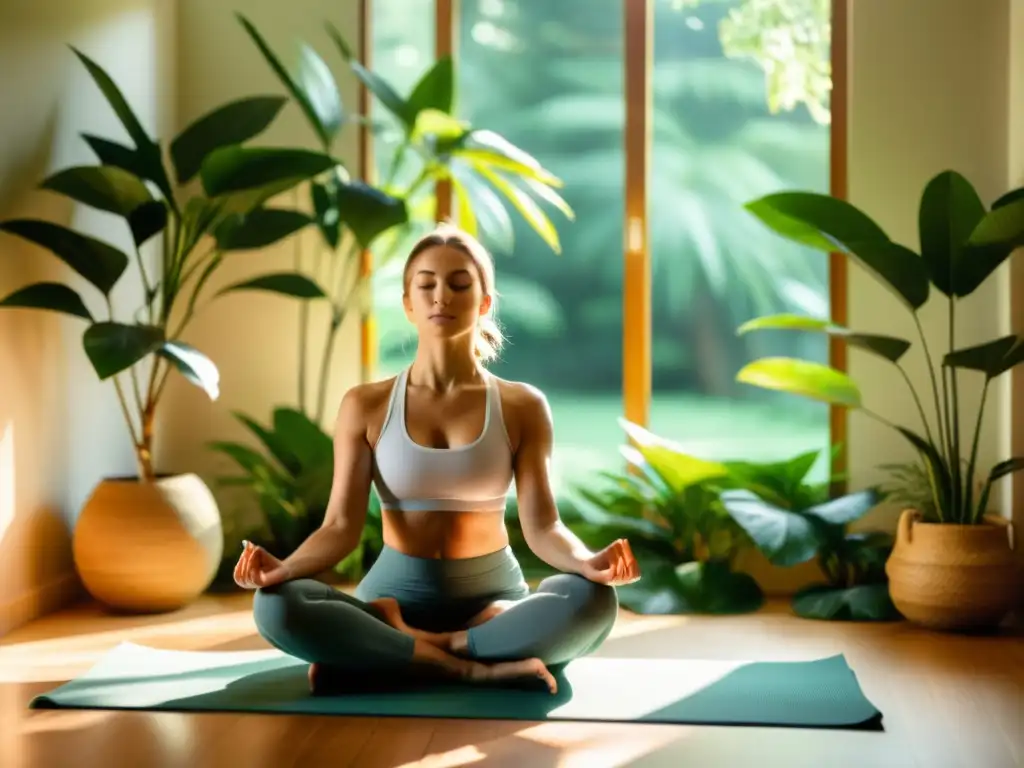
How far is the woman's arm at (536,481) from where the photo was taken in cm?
258

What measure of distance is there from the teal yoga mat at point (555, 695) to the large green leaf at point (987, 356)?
823mm

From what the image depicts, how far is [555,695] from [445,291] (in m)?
0.80

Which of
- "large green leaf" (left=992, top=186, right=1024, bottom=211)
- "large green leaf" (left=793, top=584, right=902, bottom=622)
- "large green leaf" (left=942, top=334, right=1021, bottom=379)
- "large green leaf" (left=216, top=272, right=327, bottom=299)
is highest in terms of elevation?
"large green leaf" (left=992, top=186, right=1024, bottom=211)

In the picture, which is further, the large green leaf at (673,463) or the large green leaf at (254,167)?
the large green leaf at (673,463)

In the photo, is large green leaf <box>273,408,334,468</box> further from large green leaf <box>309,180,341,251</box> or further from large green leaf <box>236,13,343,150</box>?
large green leaf <box>236,13,343,150</box>

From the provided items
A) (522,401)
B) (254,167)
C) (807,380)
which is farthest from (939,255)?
(254,167)

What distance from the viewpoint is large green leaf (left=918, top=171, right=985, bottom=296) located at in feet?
10.6

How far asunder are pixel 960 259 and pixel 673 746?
5.36ft

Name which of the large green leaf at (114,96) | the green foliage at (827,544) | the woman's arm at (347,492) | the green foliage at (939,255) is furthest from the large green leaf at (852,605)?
the large green leaf at (114,96)

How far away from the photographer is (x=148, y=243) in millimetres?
4051

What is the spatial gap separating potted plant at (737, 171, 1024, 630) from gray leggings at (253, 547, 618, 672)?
116 centimetres

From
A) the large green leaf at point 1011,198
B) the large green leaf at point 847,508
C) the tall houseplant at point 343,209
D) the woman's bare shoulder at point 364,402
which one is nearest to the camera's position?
the woman's bare shoulder at point 364,402

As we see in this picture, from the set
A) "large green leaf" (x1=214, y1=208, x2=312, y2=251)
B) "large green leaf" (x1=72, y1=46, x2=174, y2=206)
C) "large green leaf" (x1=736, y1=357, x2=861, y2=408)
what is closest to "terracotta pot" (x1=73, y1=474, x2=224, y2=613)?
"large green leaf" (x1=214, y1=208, x2=312, y2=251)

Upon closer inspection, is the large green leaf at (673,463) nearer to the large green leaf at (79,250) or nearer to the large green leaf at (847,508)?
the large green leaf at (847,508)
